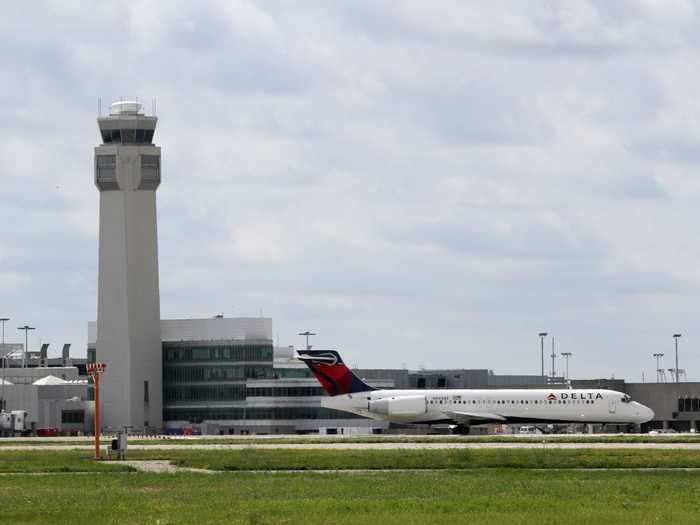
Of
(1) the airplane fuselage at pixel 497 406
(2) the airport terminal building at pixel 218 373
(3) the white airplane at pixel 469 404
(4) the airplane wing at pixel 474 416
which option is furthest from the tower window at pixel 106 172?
(4) the airplane wing at pixel 474 416

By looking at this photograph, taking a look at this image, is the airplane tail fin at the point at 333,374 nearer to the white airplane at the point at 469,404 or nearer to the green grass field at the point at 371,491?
the white airplane at the point at 469,404

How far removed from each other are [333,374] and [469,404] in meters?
11.5

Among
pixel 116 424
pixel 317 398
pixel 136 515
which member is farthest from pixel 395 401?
pixel 136 515

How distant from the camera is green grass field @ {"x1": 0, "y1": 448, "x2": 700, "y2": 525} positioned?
4103 cm

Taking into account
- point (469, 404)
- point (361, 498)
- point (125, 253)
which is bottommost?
point (361, 498)

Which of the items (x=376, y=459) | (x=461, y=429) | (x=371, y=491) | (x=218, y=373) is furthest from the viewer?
(x=218, y=373)

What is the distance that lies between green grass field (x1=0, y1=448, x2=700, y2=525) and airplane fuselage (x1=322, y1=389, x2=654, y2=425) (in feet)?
152

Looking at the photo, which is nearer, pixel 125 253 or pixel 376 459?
pixel 376 459

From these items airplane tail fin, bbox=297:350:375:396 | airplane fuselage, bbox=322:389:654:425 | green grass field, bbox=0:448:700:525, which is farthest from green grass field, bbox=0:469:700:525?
airplane tail fin, bbox=297:350:375:396

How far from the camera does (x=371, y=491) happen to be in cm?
4850

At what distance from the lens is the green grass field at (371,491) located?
41031mm

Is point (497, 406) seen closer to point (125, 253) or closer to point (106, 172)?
point (125, 253)

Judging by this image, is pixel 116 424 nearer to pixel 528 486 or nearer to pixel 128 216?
pixel 128 216

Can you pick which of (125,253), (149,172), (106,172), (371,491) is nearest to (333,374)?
(125,253)
